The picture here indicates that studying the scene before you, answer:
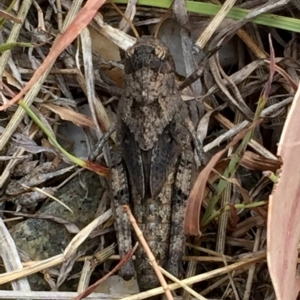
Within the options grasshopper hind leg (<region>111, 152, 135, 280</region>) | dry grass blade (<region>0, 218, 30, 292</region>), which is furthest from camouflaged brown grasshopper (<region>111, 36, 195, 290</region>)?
dry grass blade (<region>0, 218, 30, 292</region>)

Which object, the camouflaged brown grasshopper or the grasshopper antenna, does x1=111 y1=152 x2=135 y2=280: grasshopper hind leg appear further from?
the grasshopper antenna

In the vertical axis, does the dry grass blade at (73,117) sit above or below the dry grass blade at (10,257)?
above

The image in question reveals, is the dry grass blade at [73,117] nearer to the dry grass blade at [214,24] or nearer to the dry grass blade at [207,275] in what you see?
the dry grass blade at [214,24]

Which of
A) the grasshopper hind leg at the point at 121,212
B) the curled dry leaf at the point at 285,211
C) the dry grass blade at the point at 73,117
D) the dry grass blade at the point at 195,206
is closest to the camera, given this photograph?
the curled dry leaf at the point at 285,211

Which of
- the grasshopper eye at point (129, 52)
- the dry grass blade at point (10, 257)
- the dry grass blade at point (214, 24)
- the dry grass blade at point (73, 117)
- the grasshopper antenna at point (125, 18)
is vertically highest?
the grasshopper antenna at point (125, 18)

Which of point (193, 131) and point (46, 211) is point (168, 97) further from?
point (46, 211)

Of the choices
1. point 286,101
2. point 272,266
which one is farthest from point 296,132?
point 286,101

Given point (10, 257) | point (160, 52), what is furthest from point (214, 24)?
point (10, 257)

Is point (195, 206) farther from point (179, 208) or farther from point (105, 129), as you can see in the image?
point (105, 129)

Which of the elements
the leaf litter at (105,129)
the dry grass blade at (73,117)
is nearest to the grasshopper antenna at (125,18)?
the leaf litter at (105,129)
